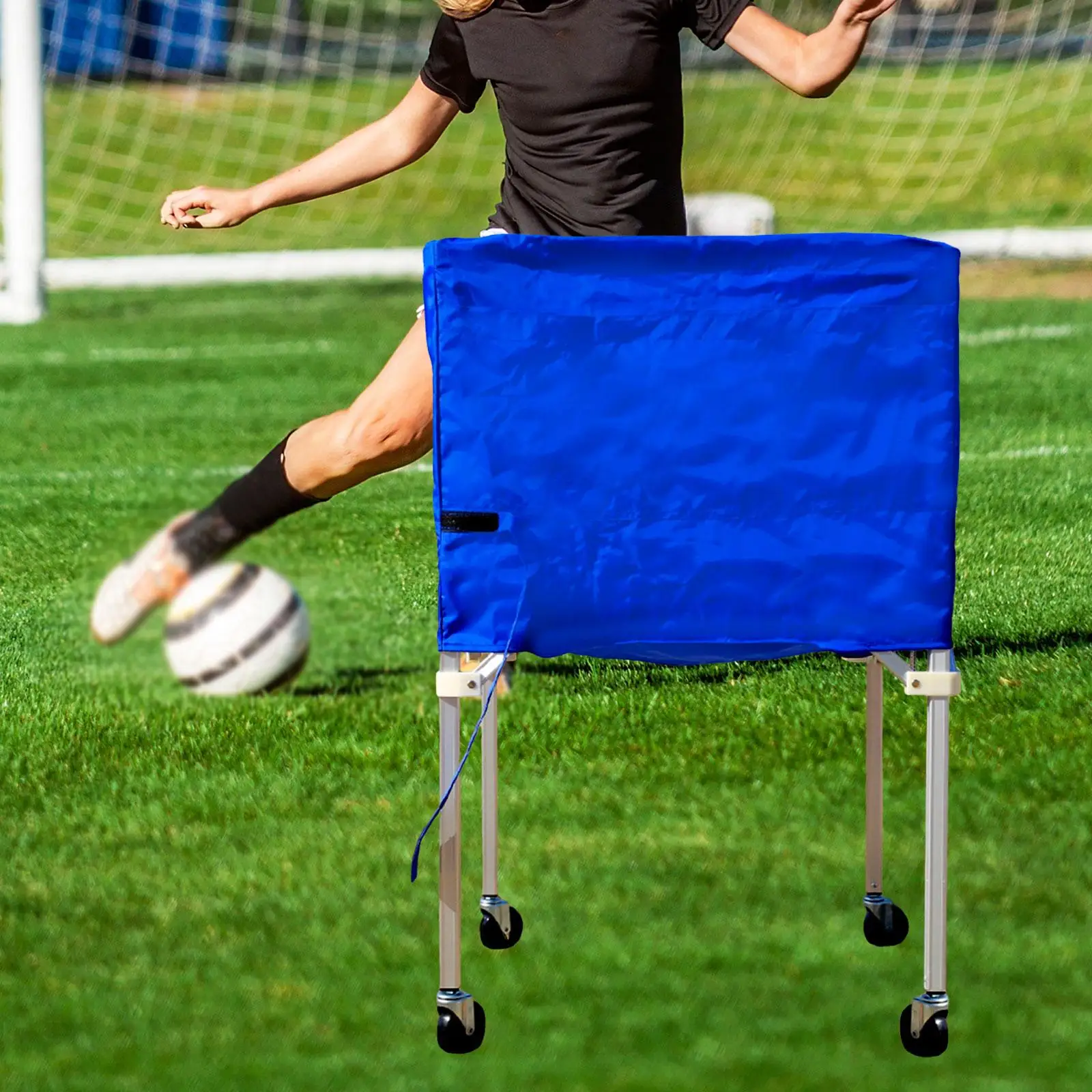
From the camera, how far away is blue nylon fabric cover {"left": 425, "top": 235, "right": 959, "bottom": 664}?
2738 mm

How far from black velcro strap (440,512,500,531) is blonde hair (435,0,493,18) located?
1.44m

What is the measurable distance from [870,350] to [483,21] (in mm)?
1535

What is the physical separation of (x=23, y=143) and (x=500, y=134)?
11.2 m

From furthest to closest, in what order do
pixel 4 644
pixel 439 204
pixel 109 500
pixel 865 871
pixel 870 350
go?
pixel 439 204, pixel 109 500, pixel 4 644, pixel 865 871, pixel 870 350

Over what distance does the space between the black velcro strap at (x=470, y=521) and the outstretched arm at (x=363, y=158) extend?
1568 mm

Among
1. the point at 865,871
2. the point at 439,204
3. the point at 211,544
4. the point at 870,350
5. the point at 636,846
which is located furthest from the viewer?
the point at 439,204

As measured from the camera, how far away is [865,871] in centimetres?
355

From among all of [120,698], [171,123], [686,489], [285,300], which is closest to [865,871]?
[686,489]

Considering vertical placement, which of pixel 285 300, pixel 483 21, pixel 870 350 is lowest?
pixel 285 300

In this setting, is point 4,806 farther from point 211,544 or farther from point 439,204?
point 439,204

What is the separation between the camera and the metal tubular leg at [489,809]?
3.40 metres

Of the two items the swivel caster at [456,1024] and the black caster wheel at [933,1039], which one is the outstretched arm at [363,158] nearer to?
the swivel caster at [456,1024]

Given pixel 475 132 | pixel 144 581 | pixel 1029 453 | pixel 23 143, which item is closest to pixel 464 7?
pixel 144 581

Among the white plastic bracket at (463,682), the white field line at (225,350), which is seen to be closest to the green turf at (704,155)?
the white field line at (225,350)
